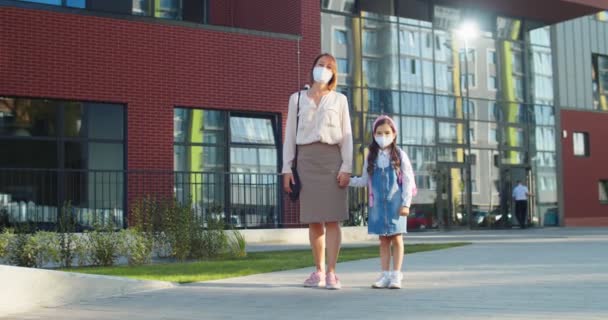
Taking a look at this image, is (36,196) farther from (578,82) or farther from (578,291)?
(578,82)

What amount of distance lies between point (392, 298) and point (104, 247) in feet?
15.0

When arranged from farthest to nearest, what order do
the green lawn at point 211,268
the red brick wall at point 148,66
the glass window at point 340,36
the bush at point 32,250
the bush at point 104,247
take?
the glass window at point 340,36
the red brick wall at point 148,66
the bush at point 104,247
the bush at point 32,250
the green lawn at point 211,268

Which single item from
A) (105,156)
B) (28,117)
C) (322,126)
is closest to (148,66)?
(105,156)

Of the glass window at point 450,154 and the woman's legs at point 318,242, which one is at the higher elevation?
the glass window at point 450,154

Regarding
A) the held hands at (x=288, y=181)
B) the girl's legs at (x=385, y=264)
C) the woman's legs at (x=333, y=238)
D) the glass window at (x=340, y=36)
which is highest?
the glass window at (x=340, y=36)

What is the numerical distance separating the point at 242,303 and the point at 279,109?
1149cm

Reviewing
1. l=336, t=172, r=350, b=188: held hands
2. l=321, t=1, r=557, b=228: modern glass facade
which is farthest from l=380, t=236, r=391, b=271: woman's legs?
l=321, t=1, r=557, b=228: modern glass facade

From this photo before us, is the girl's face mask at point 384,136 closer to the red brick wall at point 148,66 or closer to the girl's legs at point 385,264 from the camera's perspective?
the girl's legs at point 385,264

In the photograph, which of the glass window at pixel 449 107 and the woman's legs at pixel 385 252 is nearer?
the woman's legs at pixel 385 252

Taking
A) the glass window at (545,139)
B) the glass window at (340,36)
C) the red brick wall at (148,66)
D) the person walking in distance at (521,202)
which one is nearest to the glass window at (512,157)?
the person walking in distance at (521,202)

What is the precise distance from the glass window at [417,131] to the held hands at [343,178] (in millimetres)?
15632

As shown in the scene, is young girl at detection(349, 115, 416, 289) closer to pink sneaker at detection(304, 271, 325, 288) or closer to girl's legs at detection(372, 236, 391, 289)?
girl's legs at detection(372, 236, 391, 289)

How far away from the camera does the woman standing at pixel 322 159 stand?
6578 millimetres

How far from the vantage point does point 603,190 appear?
2764 cm
